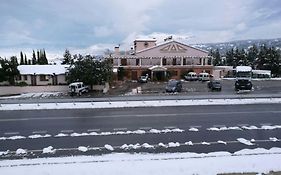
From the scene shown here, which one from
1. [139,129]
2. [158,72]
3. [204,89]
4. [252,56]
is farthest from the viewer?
[252,56]

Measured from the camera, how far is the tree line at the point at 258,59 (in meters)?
65.8

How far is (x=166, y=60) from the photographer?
61844 mm

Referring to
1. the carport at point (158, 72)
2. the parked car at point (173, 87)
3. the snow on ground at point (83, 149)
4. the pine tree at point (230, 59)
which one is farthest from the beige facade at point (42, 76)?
the pine tree at point (230, 59)

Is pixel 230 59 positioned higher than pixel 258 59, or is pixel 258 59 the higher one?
pixel 230 59

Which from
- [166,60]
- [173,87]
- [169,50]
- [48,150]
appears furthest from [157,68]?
[48,150]

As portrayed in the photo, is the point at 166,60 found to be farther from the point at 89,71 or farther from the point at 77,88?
the point at 77,88

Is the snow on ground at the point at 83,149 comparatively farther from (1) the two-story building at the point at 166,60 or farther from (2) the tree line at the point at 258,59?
(2) the tree line at the point at 258,59

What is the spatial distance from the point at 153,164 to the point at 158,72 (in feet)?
163

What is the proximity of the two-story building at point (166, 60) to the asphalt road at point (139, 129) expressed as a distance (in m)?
38.8

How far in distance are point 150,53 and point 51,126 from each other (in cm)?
4653

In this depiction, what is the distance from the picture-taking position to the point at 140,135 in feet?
47.9

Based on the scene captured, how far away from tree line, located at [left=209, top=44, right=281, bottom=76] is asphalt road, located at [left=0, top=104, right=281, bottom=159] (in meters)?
48.4

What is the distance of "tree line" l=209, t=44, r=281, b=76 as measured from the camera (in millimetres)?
65812

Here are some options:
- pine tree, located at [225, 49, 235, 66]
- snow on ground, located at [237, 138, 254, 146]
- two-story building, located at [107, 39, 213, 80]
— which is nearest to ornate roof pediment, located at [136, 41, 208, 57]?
two-story building, located at [107, 39, 213, 80]
